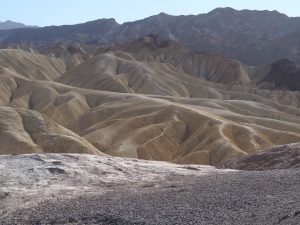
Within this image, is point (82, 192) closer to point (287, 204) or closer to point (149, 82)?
point (287, 204)

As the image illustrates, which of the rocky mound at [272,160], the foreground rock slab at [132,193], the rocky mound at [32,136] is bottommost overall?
the rocky mound at [32,136]

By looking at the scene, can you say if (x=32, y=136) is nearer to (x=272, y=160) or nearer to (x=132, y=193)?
(x=272, y=160)

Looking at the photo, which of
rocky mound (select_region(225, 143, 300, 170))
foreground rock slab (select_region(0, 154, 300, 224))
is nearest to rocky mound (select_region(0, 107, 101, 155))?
rocky mound (select_region(225, 143, 300, 170))

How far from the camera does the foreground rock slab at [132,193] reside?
21.7 metres

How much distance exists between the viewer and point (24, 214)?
2505 cm

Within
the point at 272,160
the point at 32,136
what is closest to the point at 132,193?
the point at 272,160

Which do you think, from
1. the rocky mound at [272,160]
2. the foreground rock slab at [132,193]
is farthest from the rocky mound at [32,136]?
the foreground rock slab at [132,193]

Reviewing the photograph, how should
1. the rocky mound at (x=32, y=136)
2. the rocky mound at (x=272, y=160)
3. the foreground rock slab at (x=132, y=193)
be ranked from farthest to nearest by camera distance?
the rocky mound at (x=32, y=136), the rocky mound at (x=272, y=160), the foreground rock slab at (x=132, y=193)

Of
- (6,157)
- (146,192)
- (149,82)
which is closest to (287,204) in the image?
(146,192)

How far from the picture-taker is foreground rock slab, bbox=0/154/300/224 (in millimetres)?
21723

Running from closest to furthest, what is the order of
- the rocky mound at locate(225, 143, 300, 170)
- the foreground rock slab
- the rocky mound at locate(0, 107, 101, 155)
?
the foreground rock slab → the rocky mound at locate(225, 143, 300, 170) → the rocky mound at locate(0, 107, 101, 155)

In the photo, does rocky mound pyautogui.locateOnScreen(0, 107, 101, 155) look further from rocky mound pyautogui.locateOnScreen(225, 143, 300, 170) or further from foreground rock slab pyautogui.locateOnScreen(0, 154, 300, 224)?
foreground rock slab pyautogui.locateOnScreen(0, 154, 300, 224)

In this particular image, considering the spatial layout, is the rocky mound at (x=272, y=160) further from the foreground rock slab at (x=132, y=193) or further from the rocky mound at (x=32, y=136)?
the rocky mound at (x=32, y=136)

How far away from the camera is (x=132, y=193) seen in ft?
88.7
